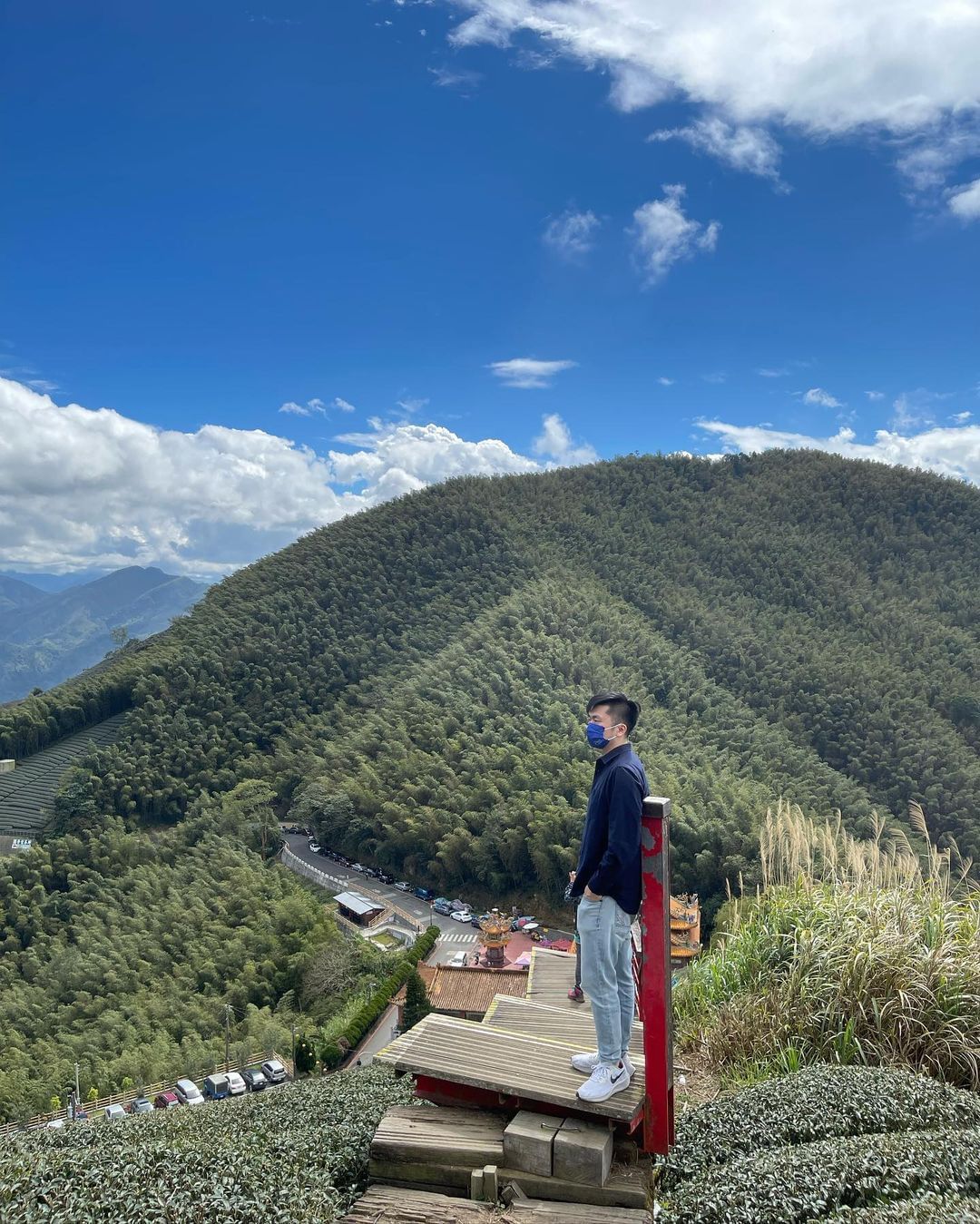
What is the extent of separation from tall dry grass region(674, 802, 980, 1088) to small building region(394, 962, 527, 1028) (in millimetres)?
10785

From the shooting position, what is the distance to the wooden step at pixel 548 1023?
11.2 feet

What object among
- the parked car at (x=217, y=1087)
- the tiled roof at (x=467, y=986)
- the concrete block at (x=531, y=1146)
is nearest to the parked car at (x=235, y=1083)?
the parked car at (x=217, y=1087)

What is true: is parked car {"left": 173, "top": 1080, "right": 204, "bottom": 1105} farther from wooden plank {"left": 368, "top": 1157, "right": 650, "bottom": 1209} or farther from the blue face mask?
the blue face mask

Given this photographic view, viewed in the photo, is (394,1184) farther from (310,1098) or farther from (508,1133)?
(310,1098)

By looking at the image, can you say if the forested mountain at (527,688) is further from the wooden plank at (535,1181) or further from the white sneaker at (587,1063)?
the white sneaker at (587,1063)

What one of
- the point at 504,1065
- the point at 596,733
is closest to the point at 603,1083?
the point at 504,1065

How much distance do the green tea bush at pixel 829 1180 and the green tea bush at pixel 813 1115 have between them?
24 cm

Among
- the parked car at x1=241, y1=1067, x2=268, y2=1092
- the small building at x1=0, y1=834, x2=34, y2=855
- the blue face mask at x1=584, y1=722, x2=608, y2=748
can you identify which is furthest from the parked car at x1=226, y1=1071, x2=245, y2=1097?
the small building at x1=0, y1=834, x2=34, y2=855

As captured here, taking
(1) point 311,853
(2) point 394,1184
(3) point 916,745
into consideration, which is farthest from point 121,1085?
(3) point 916,745

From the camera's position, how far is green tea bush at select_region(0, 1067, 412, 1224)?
227 cm

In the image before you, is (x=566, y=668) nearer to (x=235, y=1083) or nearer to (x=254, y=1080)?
(x=254, y=1080)

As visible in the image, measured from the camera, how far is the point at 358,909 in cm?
2353

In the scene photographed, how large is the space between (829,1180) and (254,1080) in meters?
15.7

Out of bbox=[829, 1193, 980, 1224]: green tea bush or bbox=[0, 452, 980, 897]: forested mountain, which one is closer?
bbox=[829, 1193, 980, 1224]: green tea bush
